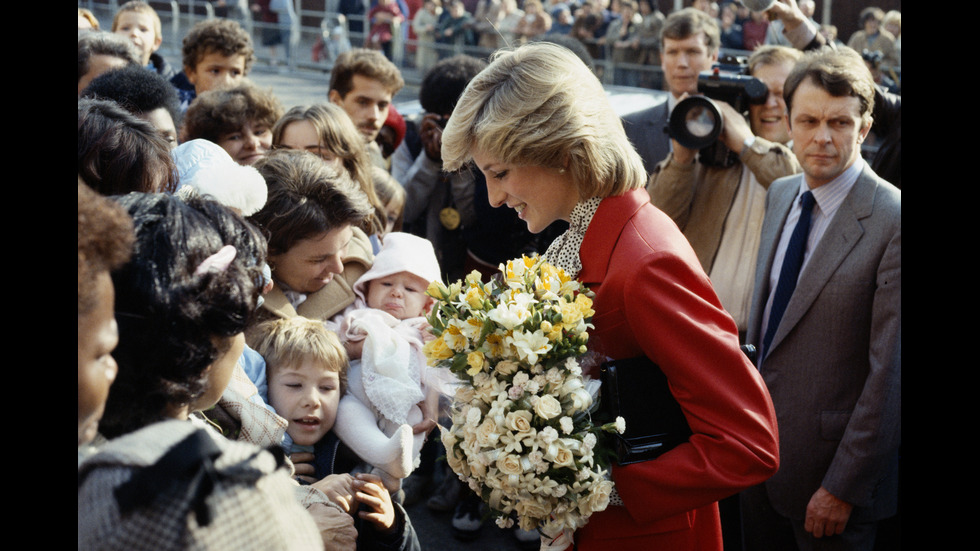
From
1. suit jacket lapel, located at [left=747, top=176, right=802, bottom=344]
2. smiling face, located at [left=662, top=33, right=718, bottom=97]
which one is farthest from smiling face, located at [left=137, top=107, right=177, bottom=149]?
smiling face, located at [left=662, top=33, right=718, bottom=97]

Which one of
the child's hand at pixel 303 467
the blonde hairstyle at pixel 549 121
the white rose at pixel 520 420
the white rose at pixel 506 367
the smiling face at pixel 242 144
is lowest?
the child's hand at pixel 303 467

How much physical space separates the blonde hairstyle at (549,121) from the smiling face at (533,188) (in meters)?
0.03

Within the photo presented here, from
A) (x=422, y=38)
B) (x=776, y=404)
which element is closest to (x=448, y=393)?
(x=776, y=404)

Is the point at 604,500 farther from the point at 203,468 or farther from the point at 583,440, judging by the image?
the point at 203,468

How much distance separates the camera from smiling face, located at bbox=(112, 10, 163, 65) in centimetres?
Result: 525

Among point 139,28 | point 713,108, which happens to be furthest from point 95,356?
point 139,28

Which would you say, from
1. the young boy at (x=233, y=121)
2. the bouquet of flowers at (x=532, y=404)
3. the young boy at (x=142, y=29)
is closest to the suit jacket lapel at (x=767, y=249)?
the bouquet of flowers at (x=532, y=404)

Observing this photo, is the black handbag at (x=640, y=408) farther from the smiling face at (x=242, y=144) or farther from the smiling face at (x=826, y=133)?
the smiling face at (x=242, y=144)

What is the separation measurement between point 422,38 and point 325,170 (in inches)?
499

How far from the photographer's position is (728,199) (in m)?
3.79

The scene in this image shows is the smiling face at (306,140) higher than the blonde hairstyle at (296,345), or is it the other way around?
the smiling face at (306,140)

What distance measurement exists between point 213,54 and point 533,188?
10.8ft

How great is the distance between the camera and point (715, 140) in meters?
3.71

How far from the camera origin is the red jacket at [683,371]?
6.20 ft
